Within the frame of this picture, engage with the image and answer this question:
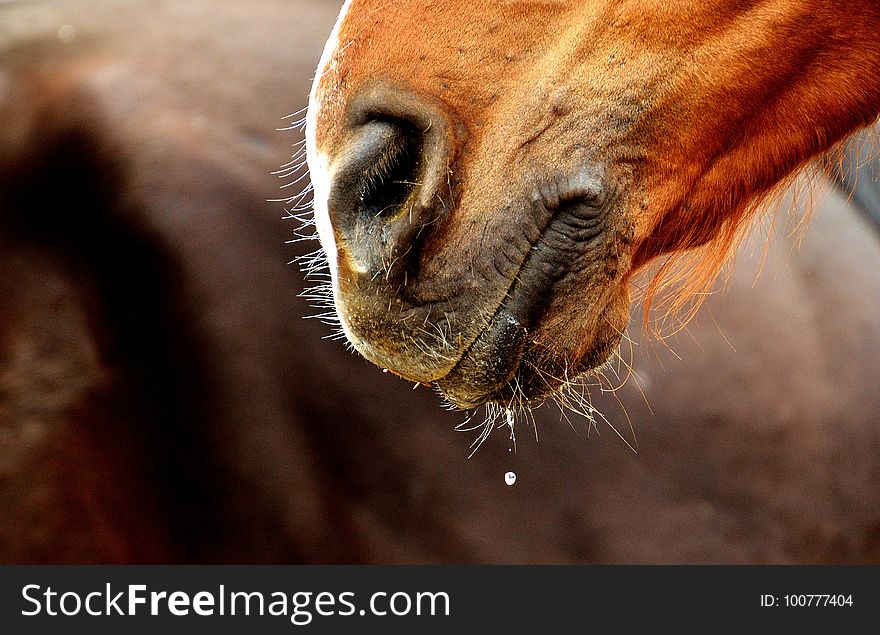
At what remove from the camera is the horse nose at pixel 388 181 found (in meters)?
0.76

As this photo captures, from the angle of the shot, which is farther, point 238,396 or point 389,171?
point 238,396

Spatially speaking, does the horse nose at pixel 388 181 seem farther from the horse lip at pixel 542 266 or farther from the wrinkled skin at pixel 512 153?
the horse lip at pixel 542 266

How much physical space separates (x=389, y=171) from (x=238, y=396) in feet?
1.78

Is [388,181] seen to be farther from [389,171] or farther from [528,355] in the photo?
[528,355]

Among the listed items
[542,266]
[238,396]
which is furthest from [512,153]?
[238,396]

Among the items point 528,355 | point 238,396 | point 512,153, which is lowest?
point 238,396

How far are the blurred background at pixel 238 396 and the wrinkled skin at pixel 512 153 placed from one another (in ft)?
1.39

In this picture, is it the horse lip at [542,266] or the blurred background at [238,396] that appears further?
the blurred background at [238,396]

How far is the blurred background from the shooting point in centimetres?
115

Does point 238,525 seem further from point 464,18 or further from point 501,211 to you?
point 464,18

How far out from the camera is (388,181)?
30.4 inches

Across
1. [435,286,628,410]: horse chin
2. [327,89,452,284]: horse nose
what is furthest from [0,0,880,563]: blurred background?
[327,89,452,284]: horse nose

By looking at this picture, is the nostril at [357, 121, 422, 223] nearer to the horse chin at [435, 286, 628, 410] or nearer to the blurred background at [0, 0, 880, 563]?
the horse chin at [435, 286, 628, 410]

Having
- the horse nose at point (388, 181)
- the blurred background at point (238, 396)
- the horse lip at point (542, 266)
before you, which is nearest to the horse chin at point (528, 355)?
the horse lip at point (542, 266)
